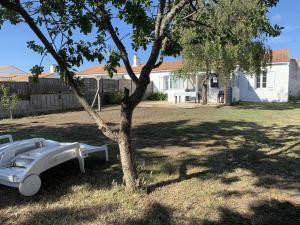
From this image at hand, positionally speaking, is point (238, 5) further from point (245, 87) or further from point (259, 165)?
point (259, 165)

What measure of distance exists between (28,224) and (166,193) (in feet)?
6.07

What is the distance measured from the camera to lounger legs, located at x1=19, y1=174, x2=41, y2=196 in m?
4.20

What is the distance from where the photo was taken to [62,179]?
17.0ft

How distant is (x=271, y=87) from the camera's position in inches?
976

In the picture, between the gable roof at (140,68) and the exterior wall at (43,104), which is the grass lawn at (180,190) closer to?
the exterior wall at (43,104)

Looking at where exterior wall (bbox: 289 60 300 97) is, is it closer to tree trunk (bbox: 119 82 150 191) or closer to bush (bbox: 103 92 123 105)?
bush (bbox: 103 92 123 105)

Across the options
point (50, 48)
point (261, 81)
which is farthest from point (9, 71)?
point (50, 48)

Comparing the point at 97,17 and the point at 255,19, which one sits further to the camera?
the point at 255,19

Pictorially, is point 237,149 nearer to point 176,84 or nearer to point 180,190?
point 180,190

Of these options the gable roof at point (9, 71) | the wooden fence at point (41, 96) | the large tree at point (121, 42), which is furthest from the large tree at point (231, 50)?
the gable roof at point (9, 71)

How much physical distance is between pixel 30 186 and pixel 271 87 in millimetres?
23514

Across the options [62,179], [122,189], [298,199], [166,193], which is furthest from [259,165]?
[62,179]

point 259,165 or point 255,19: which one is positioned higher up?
point 255,19

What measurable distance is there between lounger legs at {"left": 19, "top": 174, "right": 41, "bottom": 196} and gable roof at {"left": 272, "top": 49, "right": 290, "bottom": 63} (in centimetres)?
2345
